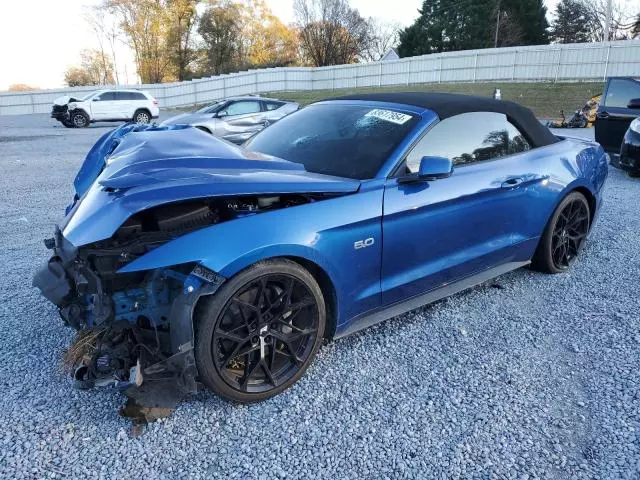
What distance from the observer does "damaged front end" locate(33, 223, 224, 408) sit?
2.24 m

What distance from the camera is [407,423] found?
7.79ft

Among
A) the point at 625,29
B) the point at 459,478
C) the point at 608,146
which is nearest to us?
the point at 459,478

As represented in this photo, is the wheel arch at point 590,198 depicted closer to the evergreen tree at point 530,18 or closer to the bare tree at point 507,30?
the bare tree at point 507,30

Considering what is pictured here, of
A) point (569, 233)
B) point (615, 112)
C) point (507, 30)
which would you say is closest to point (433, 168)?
point (569, 233)

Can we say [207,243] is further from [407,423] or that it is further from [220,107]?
[220,107]

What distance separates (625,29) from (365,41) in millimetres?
24352

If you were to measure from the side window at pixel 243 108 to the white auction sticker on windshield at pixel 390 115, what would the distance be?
37.3 feet

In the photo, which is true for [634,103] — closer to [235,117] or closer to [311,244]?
[311,244]

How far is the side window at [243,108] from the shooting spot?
14148mm

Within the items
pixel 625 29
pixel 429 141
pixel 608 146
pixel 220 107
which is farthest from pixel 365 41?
pixel 429 141

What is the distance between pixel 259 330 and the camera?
2.47 m

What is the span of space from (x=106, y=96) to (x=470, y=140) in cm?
2206

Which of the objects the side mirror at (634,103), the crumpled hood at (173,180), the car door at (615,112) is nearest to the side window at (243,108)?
the car door at (615,112)

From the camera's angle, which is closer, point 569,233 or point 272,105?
point 569,233
